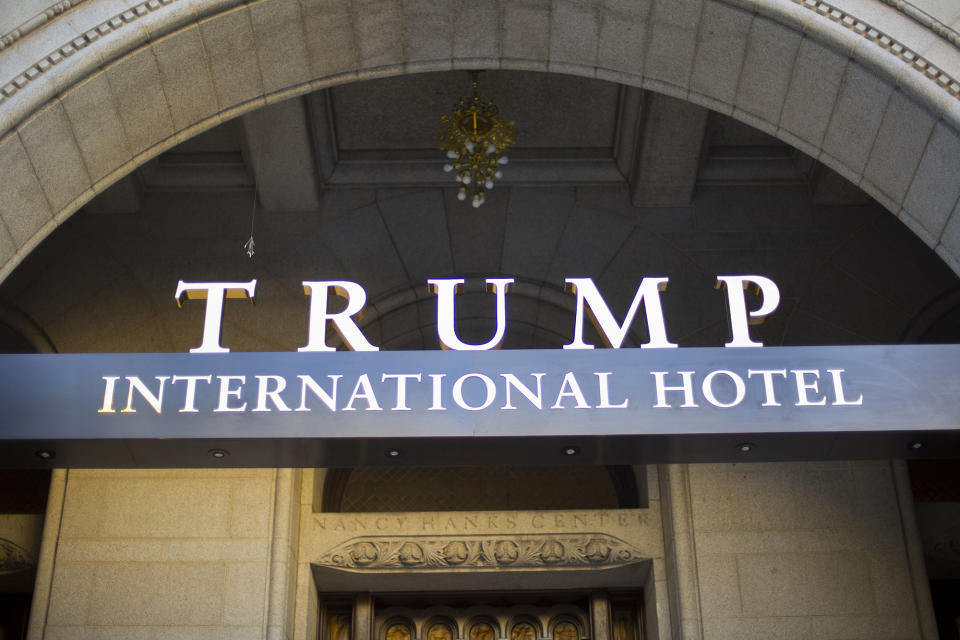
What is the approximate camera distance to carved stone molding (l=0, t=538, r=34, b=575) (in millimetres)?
9625

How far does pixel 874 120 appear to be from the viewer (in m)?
6.65

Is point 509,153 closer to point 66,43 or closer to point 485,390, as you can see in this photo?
point 485,390

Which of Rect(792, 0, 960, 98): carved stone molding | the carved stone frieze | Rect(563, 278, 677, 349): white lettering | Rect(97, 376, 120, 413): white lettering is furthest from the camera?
the carved stone frieze

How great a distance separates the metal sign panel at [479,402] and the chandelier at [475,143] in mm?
3556

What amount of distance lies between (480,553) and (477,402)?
337 cm

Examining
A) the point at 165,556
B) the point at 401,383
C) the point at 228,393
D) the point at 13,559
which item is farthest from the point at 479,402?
the point at 13,559

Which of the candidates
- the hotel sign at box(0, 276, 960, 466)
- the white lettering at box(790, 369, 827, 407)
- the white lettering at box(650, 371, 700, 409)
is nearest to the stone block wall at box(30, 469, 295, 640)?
the hotel sign at box(0, 276, 960, 466)

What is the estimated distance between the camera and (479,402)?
6441 millimetres

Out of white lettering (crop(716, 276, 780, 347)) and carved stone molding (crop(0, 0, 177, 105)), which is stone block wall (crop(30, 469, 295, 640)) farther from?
white lettering (crop(716, 276, 780, 347))

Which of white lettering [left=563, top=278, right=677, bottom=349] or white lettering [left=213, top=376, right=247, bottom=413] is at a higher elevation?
white lettering [left=563, top=278, right=677, bottom=349]

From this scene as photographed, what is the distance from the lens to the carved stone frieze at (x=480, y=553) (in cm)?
946

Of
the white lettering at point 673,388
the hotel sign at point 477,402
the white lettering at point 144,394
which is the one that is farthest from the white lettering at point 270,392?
the white lettering at point 673,388

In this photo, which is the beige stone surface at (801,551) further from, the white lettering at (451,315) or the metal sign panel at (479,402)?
the white lettering at (451,315)

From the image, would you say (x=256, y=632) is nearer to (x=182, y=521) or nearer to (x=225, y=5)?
(x=182, y=521)
